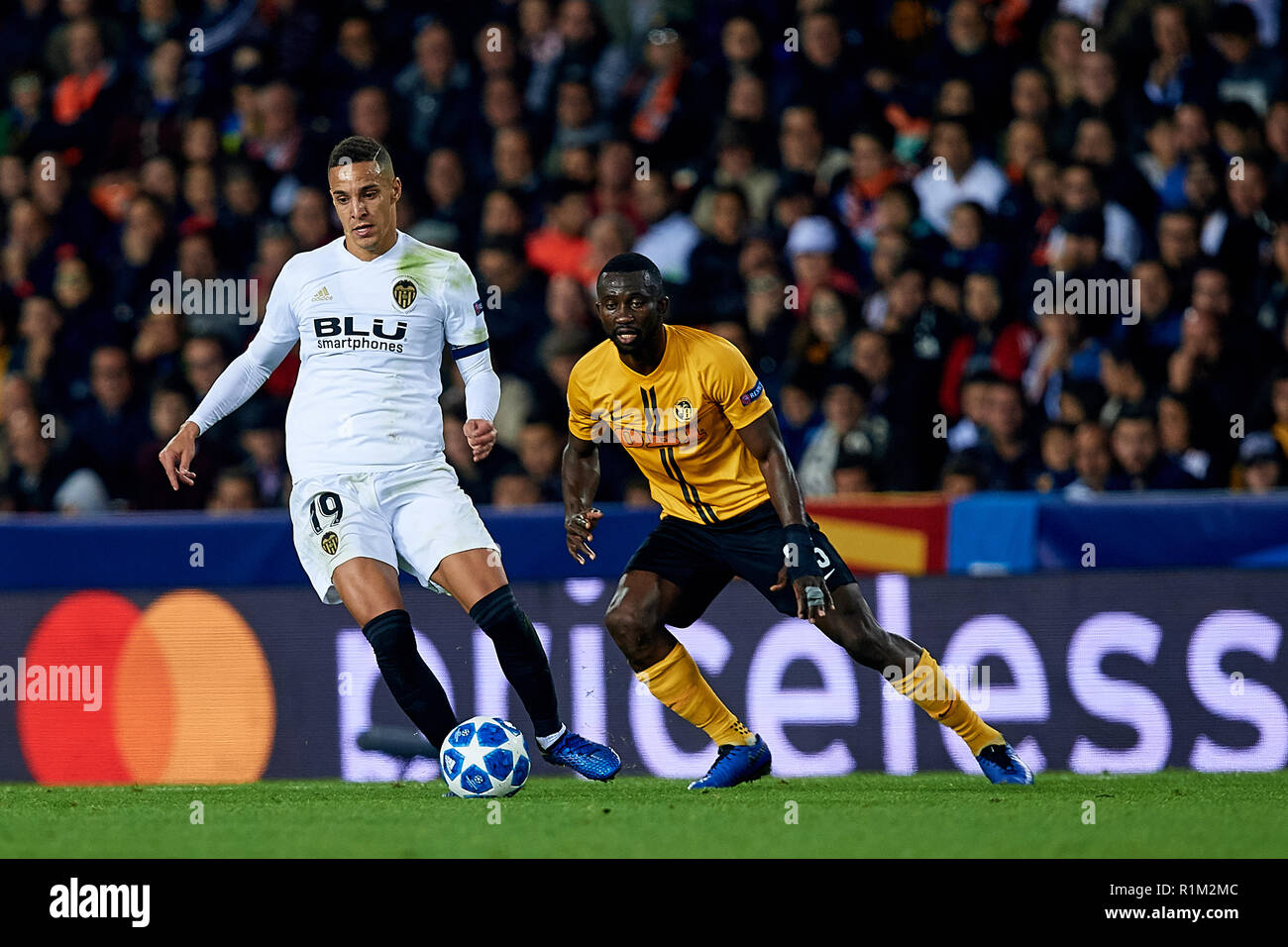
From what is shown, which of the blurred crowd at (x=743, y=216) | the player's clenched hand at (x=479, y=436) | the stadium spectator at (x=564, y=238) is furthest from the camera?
the stadium spectator at (x=564, y=238)

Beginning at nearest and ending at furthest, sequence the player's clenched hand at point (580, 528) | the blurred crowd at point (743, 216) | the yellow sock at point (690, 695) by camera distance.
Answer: the player's clenched hand at point (580, 528), the yellow sock at point (690, 695), the blurred crowd at point (743, 216)

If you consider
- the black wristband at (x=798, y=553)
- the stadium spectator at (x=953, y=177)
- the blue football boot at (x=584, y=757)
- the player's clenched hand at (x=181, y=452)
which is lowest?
the blue football boot at (x=584, y=757)

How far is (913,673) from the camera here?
7012mm

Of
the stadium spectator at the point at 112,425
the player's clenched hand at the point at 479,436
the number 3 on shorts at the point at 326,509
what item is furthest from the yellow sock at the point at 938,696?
the stadium spectator at the point at 112,425

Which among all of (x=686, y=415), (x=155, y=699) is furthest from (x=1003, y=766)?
(x=155, y=699)

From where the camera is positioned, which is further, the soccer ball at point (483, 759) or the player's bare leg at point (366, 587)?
the soccer ball at point (483, 759)

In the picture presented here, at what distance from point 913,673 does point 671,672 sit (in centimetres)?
92

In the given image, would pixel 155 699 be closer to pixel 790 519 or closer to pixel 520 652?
pixel 520 652

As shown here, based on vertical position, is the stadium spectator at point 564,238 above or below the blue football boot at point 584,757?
above

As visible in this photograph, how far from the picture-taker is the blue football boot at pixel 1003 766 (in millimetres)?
7206

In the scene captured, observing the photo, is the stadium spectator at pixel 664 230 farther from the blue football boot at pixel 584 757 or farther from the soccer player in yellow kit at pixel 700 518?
the blue football boot at pixel 584 757

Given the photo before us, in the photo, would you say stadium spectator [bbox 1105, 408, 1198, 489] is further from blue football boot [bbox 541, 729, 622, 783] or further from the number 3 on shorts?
the number 3 on shorts

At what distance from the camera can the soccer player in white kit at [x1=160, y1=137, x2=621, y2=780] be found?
6.91 metres

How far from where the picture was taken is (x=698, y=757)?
27.1 ft
